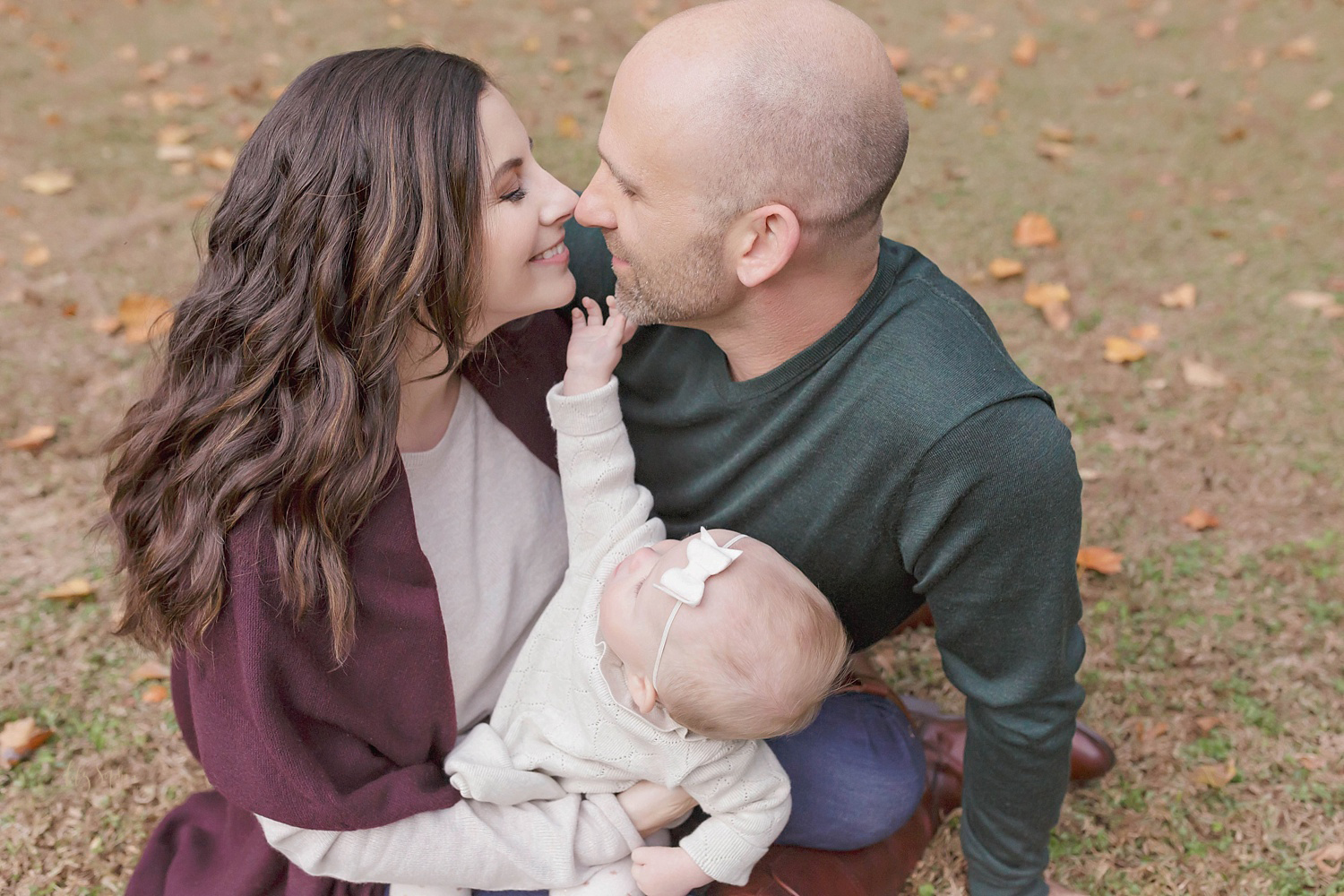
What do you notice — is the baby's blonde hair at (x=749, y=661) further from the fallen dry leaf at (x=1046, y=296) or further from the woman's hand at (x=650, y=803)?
the fallen dry leaf at (x=1046, y=296)

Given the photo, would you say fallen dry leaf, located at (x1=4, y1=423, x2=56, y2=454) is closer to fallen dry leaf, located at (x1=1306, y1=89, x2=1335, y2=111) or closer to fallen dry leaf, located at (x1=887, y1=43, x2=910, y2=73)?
fallen dry leaf, located at (x1=887, y1=43, x2=910, y2=73)

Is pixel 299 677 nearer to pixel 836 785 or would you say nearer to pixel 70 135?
pixel 836 785

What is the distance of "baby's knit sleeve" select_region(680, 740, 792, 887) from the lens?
6.49ft

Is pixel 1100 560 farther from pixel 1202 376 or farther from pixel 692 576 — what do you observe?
pixel 692 576

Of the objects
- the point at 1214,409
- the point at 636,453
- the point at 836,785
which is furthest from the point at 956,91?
the point at 836,785

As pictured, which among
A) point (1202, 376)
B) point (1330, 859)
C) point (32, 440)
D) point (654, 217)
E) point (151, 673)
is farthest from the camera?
point (1202, 376)

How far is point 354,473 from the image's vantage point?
1.85 metres

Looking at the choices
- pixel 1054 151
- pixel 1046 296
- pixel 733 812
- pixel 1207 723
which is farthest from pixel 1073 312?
pixel 733 812

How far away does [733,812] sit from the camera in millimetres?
2012

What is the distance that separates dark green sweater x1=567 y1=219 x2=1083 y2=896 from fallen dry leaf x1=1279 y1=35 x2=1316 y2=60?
16.0 feet

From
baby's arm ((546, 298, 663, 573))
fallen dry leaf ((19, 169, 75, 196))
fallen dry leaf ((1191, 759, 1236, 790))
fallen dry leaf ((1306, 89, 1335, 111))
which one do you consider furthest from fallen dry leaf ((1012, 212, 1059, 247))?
fallen dry leaf ((19, 169, 75, 196))

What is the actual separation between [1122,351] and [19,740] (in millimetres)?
3696

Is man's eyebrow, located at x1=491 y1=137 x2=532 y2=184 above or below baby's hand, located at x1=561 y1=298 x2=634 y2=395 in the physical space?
above

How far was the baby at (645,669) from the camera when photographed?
183 centimetres
